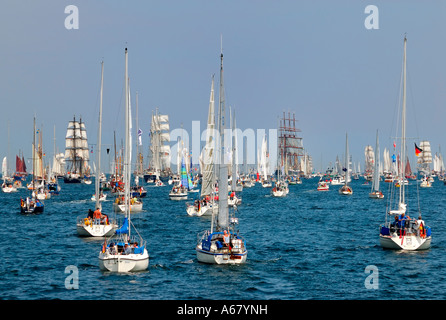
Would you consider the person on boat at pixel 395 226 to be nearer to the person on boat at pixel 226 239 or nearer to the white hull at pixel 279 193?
the person on boat at pixel 226 239

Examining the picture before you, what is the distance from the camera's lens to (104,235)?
A: 180 feet

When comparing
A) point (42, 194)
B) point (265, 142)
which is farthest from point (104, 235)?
point (265, 142)

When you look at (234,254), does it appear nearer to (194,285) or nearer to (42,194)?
(194,285)

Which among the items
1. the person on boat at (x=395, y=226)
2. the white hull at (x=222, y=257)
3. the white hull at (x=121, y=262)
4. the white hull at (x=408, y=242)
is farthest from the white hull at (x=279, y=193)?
the white hull at (x=121, y=262)

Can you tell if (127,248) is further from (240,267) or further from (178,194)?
(178,194)

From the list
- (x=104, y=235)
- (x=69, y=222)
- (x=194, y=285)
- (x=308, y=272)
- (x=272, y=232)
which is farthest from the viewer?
(x=69, y=222)

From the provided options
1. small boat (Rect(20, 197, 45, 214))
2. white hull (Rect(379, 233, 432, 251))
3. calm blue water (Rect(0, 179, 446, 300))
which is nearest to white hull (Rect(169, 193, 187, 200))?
small boat (Rect(20, 197, 45, 214))

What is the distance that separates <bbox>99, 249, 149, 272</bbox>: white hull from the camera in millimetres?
36656

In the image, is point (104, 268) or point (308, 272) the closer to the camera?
point (104, 268)

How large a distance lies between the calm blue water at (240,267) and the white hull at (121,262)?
1.57ft

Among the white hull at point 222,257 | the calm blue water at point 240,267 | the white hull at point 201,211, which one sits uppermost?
the white hull at point 201,211

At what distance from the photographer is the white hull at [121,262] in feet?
120

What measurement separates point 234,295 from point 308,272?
29.2 feet

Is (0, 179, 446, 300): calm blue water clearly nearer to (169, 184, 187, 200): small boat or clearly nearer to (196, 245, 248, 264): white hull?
(196, 245, 248, 264): white hull
